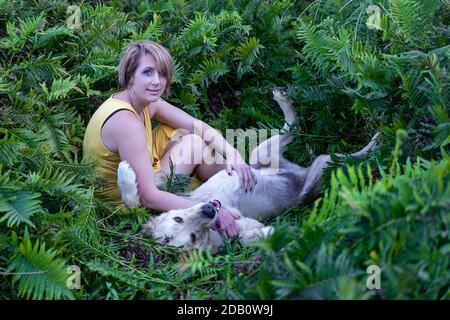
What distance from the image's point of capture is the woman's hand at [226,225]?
15.1ft

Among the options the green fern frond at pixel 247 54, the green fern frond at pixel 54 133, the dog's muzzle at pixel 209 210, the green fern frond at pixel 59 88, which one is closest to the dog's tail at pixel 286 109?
the green fern frond at pixel 247 54

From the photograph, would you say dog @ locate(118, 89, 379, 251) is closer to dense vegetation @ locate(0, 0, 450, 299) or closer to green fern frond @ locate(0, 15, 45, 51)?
dense vegetation @ locate(0, 0, 450, 299)

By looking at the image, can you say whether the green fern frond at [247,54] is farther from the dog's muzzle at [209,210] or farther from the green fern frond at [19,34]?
the dog's muzzle at [209,210]

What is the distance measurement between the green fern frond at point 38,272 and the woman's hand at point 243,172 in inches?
68.4

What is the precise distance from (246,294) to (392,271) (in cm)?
71

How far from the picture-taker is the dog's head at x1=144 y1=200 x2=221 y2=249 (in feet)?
14.6

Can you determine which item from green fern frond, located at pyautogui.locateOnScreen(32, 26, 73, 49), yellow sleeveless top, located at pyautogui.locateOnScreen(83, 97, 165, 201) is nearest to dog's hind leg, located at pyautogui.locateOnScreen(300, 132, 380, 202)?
yellow sleeveless top, located at pyautogui.locateOnScreen(83, 97, 165, 201)

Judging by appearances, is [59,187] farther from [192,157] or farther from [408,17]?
[408,17]

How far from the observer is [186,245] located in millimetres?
4480

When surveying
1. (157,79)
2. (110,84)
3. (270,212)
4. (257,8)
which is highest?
(257,8)

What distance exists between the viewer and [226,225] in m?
4.60
